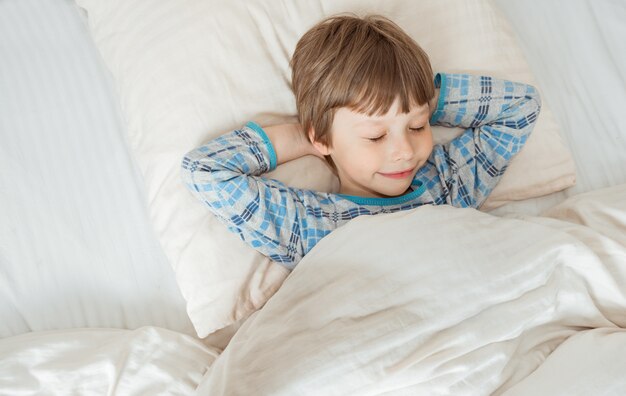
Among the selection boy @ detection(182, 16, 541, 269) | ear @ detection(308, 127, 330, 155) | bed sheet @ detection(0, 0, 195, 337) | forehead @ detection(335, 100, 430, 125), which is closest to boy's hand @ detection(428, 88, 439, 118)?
boy @ detection(182, 16, 541, 269)

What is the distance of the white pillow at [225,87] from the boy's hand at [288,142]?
2cm

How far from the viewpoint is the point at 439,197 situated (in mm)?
1212

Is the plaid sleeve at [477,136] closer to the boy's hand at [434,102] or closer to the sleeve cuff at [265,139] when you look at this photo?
the boy's hand at [434,102]

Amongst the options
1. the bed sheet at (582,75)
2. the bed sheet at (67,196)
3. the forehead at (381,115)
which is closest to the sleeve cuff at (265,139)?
the forehead at (381,115)

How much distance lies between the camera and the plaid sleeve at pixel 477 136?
1207 mm

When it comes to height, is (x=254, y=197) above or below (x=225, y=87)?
below

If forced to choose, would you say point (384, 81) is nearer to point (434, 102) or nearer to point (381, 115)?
point (381, 115)

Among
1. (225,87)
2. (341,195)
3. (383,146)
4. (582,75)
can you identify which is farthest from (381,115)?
(582,75)

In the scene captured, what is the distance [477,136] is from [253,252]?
461 millimetres

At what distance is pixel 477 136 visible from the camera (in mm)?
1240

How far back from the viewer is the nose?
1082 millimetres

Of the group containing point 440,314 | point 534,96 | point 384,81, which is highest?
point 384,81

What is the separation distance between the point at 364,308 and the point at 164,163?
0.45m

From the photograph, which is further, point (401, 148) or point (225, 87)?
point (225, 87)
